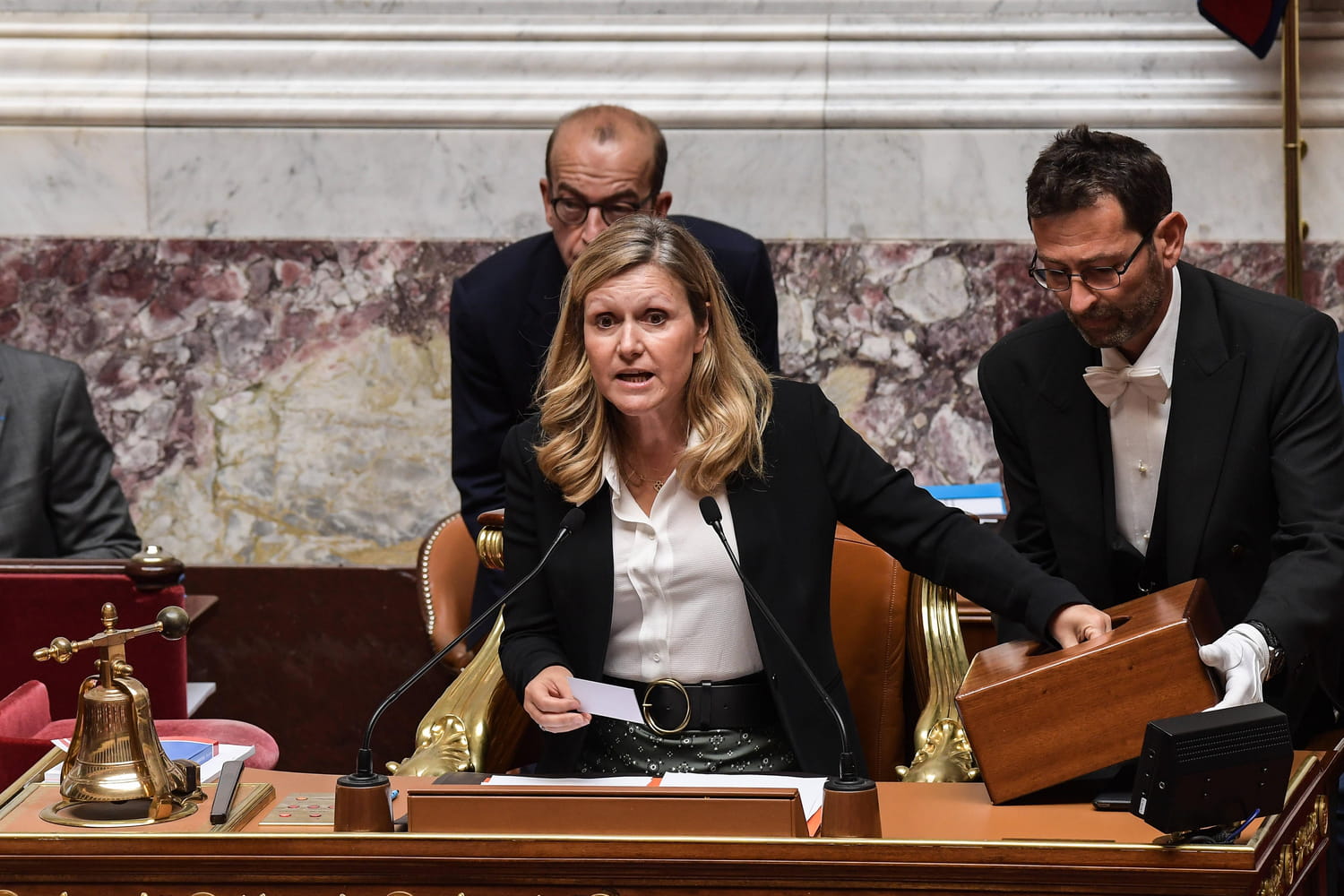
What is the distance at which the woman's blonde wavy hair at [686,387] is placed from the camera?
2717 mm

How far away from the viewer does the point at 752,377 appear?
9.32 ft

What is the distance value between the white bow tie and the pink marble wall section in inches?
70.2

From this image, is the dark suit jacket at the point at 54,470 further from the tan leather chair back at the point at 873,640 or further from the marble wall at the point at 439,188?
the tan leather chair back at the point at 873,640

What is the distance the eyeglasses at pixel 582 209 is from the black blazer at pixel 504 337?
0.80 ft

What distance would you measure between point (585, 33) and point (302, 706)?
2020mm

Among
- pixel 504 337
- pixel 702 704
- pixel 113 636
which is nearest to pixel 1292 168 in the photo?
pixel 504 337

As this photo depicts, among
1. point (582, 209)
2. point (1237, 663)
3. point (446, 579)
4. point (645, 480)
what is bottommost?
point (446, 579)

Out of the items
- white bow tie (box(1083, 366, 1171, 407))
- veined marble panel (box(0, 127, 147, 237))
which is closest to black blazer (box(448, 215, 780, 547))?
white bow tie (box(1083, 366, 1171, 407))

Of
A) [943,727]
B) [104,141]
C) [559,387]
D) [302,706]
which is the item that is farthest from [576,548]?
[104,141]

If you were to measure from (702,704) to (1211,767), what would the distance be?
0.97 meters

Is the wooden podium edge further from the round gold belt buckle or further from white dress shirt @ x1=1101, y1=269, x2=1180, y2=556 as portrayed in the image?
white dress shirt @ x1=1101, y1=269, x2=1180, y2=556

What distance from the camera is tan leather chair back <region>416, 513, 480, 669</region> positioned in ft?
12.3

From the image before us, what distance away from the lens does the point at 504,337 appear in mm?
3762

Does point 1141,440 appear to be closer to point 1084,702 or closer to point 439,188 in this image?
point 1084,702
